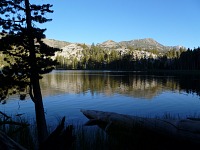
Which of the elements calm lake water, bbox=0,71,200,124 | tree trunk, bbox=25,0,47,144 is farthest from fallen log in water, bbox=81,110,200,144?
calm lake water, bbox=0,71,200,124

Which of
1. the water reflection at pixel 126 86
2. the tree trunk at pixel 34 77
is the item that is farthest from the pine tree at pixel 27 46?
the water reflection at pixel 126 86

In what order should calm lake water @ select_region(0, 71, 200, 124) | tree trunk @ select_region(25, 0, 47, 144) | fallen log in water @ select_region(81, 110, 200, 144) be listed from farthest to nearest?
calm lake water @ select_region(0, 71, 200, 124)
tree trunk @ select_region(25, 0, 47, 144)
fallen log in water @ select_region(81, 110, 200, 144)

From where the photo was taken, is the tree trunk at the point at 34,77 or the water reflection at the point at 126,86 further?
the water reflection at the point at 126,86

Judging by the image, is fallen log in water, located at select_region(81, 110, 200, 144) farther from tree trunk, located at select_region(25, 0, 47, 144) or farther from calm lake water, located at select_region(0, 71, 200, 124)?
calm lake water, located at select_region(0, 71, 200, 124)

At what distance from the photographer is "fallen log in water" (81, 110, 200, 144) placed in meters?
11.5

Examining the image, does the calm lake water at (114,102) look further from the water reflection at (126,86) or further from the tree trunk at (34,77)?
the tree trunk at (34,77)

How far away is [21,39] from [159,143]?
10.2 meters

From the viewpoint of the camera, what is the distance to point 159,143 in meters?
13.2

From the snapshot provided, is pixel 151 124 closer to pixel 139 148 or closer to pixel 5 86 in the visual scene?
pixel 139 148

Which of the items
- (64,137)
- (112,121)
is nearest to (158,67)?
(112,121)

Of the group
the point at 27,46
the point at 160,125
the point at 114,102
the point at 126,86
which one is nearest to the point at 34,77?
the point at 27,46

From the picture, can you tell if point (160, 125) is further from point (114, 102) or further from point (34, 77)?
point (114, 102)

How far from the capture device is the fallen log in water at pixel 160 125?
11492 millimetres

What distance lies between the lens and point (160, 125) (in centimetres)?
1338
